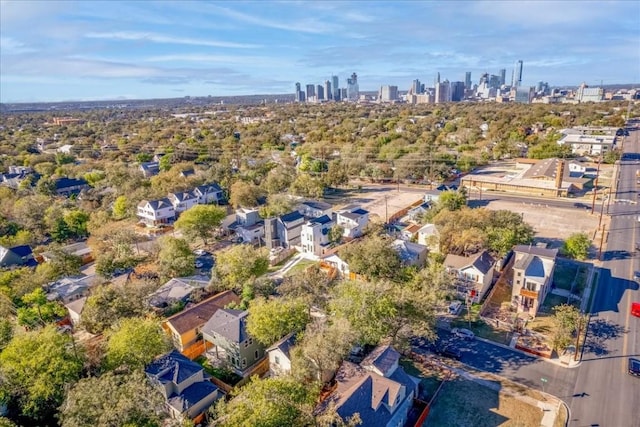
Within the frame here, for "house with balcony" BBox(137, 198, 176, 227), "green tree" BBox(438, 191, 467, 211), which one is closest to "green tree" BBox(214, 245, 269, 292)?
"house with balcony" BBox(137, 198, 176, 227)

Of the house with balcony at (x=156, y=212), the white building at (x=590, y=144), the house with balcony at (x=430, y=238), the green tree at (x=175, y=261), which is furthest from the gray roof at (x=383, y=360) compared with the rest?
the white building at (x=590, y=144)

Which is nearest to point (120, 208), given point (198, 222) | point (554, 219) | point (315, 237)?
point (198, 222)

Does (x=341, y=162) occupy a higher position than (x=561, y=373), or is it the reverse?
(x=341, y=162)

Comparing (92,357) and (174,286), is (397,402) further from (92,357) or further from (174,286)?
(174,286)

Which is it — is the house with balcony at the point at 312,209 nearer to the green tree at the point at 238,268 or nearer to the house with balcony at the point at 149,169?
the green tree at the point at 238,268

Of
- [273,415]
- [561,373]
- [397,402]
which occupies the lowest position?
[561,373]

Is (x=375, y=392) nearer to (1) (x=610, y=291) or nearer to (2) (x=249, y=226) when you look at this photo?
(1) (x=610, y=291)

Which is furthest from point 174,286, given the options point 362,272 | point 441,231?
point 441,231
